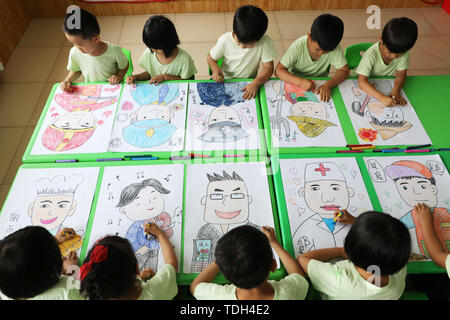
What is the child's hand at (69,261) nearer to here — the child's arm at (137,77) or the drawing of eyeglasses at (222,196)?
the drawing of eyeglasses at (222,196)

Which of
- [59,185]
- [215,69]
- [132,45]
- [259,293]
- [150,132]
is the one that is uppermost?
[132,45]

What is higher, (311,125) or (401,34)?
(401,34)

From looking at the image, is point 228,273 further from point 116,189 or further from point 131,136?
point 131,136

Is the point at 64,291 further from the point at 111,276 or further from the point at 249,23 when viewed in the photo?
Result: the point at 249,23

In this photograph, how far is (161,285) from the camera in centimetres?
104

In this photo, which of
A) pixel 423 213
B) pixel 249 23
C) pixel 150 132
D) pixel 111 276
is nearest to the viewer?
pixel 111 276

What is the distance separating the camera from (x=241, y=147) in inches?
57.3

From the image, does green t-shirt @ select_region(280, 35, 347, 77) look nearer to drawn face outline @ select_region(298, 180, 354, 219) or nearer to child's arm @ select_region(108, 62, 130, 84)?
drawn face outline @ select_region(298, 180, 354, 219)

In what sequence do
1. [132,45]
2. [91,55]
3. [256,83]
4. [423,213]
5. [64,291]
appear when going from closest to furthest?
[64,291] → [423,213] → [256,83] → [91,55] → [132,45]

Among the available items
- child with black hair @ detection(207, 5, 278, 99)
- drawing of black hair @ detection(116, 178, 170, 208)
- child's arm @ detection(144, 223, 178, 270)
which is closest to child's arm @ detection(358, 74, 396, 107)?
child with black hair @ detection(207, 5, 278, 99)

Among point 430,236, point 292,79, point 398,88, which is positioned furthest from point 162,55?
point 430,236

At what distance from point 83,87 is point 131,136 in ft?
1.70

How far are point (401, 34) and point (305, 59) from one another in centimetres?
51

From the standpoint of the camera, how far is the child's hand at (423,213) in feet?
3.93
